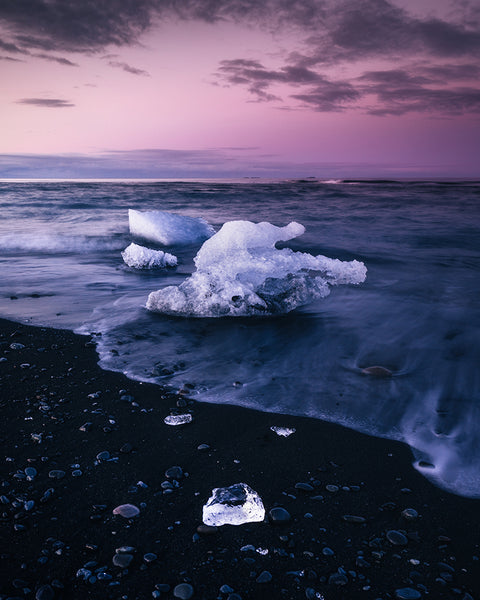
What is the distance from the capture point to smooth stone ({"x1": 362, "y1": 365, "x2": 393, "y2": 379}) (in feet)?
12.1

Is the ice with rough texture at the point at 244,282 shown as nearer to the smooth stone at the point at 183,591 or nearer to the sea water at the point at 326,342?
the sea water at the point at 326,342

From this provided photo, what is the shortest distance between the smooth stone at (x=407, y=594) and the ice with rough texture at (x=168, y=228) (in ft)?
36.5

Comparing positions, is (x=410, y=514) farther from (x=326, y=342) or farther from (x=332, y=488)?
(x=326, y=342)

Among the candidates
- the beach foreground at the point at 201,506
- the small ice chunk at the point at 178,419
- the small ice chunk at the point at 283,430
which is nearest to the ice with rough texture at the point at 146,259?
the beach foreground at the point at 201,506

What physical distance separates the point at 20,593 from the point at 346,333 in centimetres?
398

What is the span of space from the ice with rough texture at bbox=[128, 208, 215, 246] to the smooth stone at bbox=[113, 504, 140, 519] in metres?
10.4

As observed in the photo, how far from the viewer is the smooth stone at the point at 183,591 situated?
163cm

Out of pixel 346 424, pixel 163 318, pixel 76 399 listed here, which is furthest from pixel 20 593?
pixel 163 318

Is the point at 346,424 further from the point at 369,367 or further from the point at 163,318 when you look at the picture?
the point at 163,318

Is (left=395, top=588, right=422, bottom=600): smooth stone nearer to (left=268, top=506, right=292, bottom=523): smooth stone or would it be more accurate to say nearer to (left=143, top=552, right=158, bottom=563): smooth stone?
(left=268, top=506, right=292, bottom=523): smooth stone

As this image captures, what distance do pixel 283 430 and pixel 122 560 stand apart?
4.59 ft

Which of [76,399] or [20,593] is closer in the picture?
[20,593]

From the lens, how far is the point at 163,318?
5191 millimetres

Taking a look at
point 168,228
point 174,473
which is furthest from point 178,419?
point 168,228
